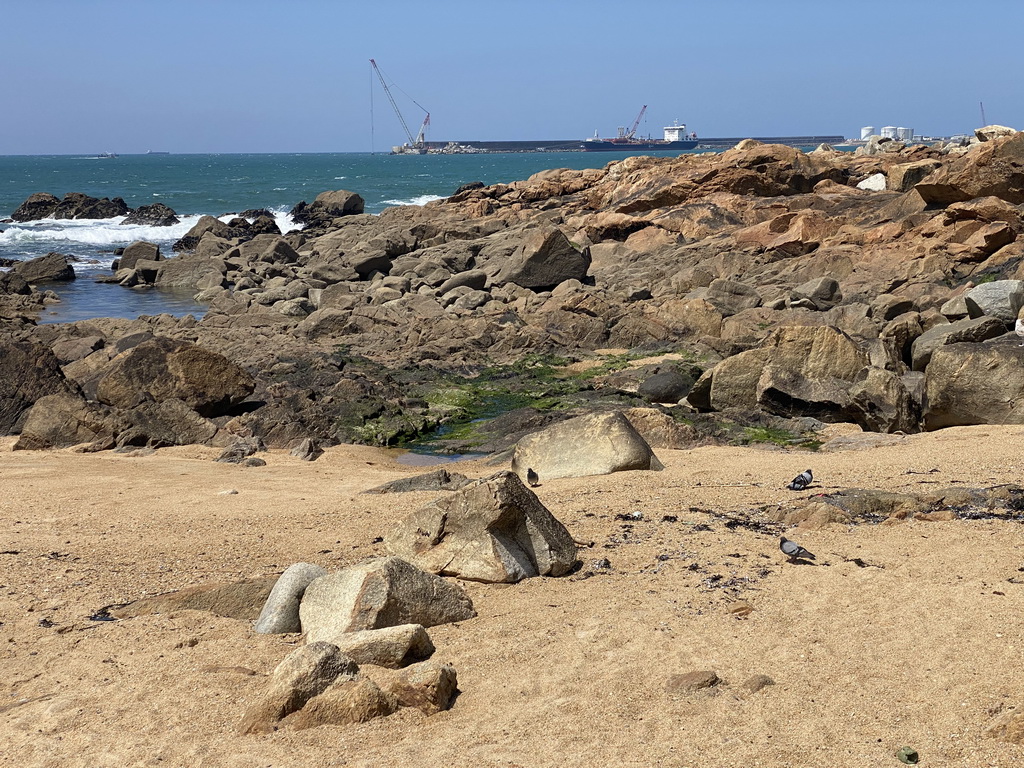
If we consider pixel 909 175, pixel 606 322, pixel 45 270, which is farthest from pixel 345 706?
pixel 45 270

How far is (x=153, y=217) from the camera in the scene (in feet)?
185

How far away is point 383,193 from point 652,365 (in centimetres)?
6513

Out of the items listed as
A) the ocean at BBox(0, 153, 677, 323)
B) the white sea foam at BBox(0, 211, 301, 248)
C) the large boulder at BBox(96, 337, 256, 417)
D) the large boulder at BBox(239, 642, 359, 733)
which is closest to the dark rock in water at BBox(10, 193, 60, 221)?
the white sea foam at BBox(0, 211, 301, 248)

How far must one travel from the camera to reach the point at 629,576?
21.9 feet

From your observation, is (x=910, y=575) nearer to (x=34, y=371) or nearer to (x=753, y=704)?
(x=753, y=704)

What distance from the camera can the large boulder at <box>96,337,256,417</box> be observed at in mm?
13352

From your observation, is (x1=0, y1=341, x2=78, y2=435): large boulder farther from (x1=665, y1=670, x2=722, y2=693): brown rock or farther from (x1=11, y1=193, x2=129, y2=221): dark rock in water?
(x1=11, y1=193, x2=129, y2=221): dark rock in water

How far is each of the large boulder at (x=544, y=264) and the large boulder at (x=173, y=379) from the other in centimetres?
1058

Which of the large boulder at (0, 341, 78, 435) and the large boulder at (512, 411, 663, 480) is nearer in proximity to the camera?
the large boulder at (512, 411, 663, 480)

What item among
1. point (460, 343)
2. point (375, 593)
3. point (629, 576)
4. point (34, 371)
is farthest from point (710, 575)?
point (460, 343)

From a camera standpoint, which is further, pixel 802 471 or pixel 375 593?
pixel 802 471

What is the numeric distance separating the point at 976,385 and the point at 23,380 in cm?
1188

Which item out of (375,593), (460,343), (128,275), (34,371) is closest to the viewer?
(375,593)

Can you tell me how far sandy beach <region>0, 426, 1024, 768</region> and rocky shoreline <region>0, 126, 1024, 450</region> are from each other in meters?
3.69
